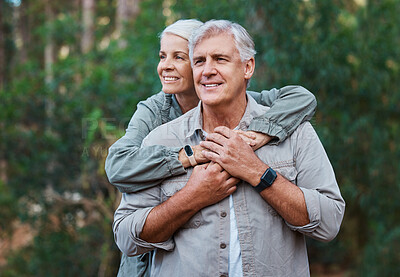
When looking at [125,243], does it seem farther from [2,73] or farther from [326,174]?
[2,73]

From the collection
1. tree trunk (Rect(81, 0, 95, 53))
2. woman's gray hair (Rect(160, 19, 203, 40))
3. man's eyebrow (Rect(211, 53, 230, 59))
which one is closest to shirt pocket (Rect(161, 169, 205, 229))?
man's eyebrow (Rect(211, 53, 230, 59))

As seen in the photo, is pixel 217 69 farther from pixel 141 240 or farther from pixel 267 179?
pixel 141 240

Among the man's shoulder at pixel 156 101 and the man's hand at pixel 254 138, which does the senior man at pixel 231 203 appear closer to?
the man's hand at pixel 254 138

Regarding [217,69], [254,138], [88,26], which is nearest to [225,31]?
[217,69]

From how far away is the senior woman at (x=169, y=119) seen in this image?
1.86m

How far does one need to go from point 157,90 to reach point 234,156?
3283 mm

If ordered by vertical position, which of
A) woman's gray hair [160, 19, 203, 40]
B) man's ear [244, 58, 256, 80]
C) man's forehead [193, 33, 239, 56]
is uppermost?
woman's gray hair [160, 19, 203, 40]

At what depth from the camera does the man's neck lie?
1986mm

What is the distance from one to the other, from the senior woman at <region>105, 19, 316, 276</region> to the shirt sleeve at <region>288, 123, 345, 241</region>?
0.36 feet

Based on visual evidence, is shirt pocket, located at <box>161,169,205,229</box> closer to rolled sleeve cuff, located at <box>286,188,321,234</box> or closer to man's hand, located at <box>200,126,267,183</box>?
man's hand, located at <box>200,126,267,183</box>

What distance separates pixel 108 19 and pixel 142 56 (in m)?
11.2

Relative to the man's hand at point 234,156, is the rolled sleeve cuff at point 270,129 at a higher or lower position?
higher

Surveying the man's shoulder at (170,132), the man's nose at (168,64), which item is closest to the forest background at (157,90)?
the man's nose at (168,64)

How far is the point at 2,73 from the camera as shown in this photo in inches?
368
